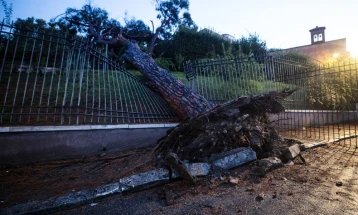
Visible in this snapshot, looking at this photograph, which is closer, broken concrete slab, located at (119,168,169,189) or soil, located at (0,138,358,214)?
soil, located at (0,138,358,214)

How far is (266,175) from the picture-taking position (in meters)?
2.43

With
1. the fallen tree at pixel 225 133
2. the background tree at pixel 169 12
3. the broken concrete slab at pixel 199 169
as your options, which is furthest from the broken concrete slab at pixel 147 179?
the background tree at pixel 169 12

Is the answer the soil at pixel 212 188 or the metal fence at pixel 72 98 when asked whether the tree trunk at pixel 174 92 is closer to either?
the metal fence at pixel 72 98

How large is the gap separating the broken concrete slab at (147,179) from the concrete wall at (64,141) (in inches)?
66.7

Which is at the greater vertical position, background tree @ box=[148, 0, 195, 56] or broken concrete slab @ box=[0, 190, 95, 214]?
background tree @ box=[148, 0, 195, 56]

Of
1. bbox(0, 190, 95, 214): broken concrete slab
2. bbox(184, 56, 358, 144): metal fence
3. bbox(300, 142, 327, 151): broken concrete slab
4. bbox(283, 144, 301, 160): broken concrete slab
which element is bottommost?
bbox(0, 190, 95, 214): broken concrete slab

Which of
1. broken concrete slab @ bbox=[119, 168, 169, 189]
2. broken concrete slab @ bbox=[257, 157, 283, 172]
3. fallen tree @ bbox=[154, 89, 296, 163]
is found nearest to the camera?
broken concrete slab @ bbox=[119, 168, 169, 189]

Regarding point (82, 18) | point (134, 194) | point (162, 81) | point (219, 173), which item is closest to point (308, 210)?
point (219, 173)

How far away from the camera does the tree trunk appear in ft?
14.6

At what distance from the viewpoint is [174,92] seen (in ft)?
16.1

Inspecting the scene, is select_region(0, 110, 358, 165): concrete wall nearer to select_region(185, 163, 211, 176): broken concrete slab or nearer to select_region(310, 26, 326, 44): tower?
select_region(185, 163, 211, 176): broken concrete slab

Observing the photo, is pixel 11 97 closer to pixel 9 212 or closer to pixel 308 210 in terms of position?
pixel 9 212

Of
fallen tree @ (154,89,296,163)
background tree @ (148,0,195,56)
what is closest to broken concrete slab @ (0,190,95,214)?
fallen tree @ (154,89,296,163)

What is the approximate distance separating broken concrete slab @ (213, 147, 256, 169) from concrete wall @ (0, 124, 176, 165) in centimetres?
213
